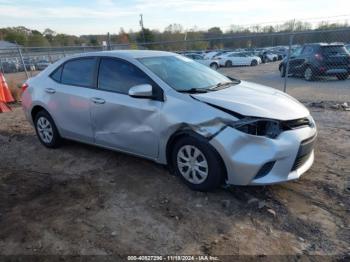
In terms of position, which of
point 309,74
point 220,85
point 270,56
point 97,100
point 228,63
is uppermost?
point 220,85

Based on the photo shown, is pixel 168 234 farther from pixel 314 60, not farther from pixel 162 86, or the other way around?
pixel 314 60

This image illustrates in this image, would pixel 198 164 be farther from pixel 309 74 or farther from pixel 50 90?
pixel 309 74

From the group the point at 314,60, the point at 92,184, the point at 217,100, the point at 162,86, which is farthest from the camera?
the point at 314,60

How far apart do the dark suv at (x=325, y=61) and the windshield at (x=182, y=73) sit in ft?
34.2

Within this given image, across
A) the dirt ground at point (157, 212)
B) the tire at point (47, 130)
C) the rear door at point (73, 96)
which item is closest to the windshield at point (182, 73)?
the rear door at point (73, 96)

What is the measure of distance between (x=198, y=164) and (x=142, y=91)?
109 cm

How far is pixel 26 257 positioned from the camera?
2.93m

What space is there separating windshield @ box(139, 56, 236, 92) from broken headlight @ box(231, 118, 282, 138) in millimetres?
858

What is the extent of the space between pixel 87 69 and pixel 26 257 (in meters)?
2.86

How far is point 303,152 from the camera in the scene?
3691mm

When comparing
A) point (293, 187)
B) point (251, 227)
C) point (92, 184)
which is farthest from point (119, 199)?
A: point (293, 187)

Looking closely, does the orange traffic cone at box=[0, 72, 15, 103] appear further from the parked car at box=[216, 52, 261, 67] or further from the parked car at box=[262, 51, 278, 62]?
the parked car at box=[262, 51, 278, 62]

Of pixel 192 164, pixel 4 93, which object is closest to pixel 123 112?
pixel 192 164

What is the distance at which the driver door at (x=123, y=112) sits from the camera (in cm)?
413
